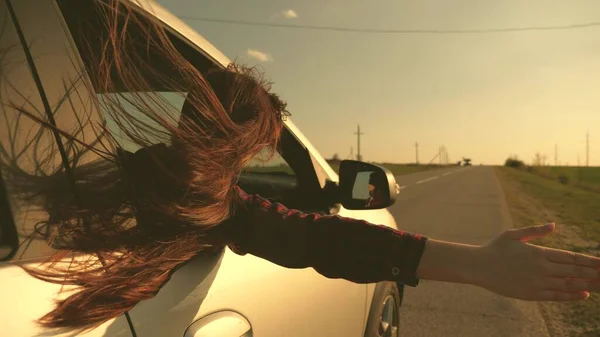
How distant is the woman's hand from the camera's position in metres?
1.03

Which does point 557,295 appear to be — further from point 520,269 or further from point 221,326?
point 221,326

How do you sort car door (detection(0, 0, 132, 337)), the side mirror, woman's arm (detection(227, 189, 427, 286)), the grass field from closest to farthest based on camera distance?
car door (detection(0, 0, 132, 337)), woman's arm (detection(227, 189, 427, 286)), the side mirror, the grass field

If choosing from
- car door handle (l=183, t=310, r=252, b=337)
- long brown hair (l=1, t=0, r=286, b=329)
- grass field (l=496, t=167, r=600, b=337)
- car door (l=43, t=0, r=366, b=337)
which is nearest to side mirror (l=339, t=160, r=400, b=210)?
car door (l=43, t=0, r=366, b=337)

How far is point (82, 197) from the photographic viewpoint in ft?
3.53

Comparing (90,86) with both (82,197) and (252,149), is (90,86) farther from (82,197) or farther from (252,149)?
(252,149)

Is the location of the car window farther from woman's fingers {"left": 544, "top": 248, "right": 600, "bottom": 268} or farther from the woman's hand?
woman's fingers {"left": 544, "top": 248, "right": 600, "bottom": 268}

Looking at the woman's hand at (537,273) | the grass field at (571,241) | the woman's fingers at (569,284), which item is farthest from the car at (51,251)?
the grass field at (571,241)

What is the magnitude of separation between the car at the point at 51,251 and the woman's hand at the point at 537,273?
2.41ft

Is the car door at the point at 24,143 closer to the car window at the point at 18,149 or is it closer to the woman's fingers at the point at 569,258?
the car window at the point at 18,149

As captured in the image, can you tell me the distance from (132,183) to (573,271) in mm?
1008

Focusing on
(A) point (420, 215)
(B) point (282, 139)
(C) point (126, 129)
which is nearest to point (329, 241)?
(C) point (126, 129)

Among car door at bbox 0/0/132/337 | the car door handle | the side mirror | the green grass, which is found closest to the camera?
car door at bbox 0/0/132/337

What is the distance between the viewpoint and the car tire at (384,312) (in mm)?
2730

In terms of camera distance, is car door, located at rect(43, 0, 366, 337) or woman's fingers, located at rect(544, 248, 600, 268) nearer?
woman's fingers, located at rect(544, 248, 600, 268)
